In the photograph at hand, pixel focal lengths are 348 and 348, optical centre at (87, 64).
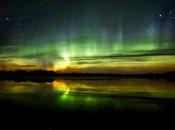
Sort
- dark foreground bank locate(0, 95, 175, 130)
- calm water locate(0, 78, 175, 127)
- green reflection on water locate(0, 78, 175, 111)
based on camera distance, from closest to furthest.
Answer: dark foreground bank locate(0, 95, 175, 130), calm water locate(0, 78, 175, 127), green reflection on water locate(0, 78, 175, 111)

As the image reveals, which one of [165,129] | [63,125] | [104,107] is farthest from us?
[104,107]

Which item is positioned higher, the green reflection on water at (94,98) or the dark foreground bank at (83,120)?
the dark foreground bank at (83,120)

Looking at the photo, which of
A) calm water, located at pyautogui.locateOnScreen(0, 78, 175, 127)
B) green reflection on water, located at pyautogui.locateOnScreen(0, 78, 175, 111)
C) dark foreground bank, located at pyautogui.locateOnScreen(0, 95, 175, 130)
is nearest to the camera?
dark foreground bank, located at pyautogui.locateOnScreen(0, 95, 175, 130)

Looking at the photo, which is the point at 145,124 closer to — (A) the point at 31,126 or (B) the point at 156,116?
(B) the point at 156,116

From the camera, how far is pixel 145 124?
20781 mm

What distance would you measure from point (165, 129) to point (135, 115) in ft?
18.7

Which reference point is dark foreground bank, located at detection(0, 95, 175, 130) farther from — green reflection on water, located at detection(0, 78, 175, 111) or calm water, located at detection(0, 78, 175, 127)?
green reflection on water, located at detection(0, 78, 175, 111)

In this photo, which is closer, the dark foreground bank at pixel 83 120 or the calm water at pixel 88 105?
the dark foreground bank at pixel 83 120

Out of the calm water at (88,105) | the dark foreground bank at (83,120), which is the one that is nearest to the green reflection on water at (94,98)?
the calm water at (88,105)

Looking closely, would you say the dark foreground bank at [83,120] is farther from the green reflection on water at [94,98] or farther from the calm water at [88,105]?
the green reflection on water at [94,98]

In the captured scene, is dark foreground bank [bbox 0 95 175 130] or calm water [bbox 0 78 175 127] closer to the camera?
dark foreground bank [bbox 0 95 175 130]

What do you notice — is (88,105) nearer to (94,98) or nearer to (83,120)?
(94,98)

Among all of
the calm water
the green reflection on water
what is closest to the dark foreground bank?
the calm water

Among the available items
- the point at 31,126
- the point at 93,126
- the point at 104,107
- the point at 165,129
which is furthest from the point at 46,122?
the point at 104,107
